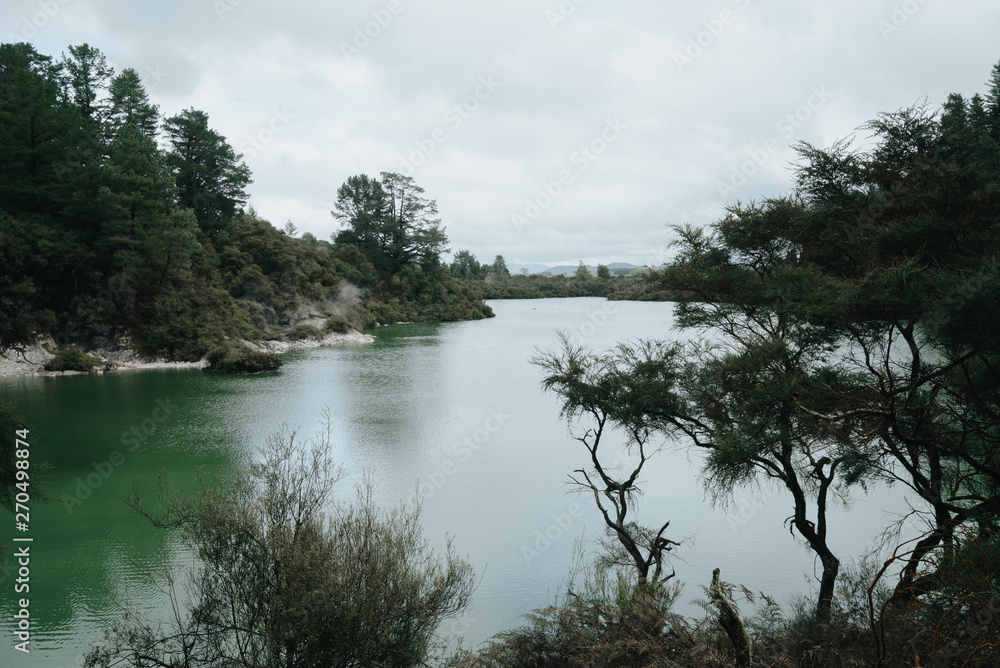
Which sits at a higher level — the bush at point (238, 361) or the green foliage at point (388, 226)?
the green foliage at point (388, 226)

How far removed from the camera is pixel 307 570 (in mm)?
5789

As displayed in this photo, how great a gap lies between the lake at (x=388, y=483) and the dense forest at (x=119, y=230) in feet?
11.6

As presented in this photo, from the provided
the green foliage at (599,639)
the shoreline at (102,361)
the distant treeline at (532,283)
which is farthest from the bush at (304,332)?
the distant treeline at (532,283)

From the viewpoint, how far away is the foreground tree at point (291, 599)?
5.62 meters

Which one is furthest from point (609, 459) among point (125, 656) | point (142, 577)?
point (125, 656)

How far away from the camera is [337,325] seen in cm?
3728

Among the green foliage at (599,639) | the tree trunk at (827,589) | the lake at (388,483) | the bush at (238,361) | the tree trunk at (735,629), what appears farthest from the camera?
the bush at (238,361)

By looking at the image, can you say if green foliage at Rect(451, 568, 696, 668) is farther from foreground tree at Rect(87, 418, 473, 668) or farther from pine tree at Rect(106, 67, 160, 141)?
pine tree at Rect(106, 67, 160, 141)

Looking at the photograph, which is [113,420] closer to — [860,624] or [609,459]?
[609,459]

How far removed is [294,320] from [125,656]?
102ft

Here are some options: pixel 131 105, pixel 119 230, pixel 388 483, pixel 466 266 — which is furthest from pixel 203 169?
pixel 466 266

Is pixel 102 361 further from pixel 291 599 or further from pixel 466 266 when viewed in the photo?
pixel 466 266

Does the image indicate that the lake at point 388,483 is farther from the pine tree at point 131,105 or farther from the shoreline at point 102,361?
the pine tree at point 131,105

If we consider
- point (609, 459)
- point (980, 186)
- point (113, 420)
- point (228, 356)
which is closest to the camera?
point (980, 186)
